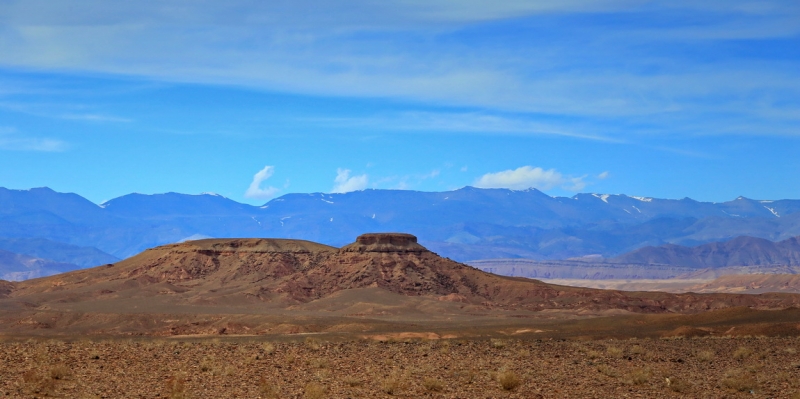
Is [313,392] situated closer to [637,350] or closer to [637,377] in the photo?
[637,377]

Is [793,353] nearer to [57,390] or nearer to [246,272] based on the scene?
[57,390]

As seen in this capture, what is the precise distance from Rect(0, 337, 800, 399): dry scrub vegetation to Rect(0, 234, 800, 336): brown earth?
37.8 m

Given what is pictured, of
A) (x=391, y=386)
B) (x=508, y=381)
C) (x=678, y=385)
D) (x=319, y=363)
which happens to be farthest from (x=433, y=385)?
(x=678, y=385)

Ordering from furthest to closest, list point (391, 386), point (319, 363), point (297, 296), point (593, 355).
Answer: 1. point (297, 296)
2. point (593, 355)
3. point (319, 363)
4. point (391, 386)

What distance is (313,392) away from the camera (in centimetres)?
2694

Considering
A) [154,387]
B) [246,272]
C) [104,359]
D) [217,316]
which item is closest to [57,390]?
[154,387]

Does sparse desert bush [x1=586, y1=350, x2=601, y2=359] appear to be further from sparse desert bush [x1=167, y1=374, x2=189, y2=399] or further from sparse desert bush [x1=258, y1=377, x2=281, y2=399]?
sparse desert bush [x1=167, y1=374, x2=189, y2=399]

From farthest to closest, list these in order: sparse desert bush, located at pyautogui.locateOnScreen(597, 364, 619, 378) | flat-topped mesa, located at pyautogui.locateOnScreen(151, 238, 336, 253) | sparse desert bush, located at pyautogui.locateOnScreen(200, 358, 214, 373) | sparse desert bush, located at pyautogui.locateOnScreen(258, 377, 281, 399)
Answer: flat-topped mesa, located at pyautogui.locateOnScreen(151, 238, 336, 253) < sparse desert bush, located at pyautogui.locateOnScreen(597, 364, 619, 378) < sparse desert bush, located at pyautogui.locateOnScreen(200, 358, 214, 373) < sparse desert bush, located at pyautogui.locateOnScreen(258, 377, 281, 399)

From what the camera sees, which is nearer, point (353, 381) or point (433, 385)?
point (433, 385)

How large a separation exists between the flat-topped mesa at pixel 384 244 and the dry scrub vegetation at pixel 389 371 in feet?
316

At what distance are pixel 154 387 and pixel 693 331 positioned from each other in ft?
111

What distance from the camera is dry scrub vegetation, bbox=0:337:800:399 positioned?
2822 cm

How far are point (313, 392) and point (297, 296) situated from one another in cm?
9628

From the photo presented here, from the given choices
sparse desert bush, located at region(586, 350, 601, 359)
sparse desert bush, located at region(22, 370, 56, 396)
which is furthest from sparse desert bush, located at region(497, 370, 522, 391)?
sparse desert bush, located at region(22, 370, 56, 396)
